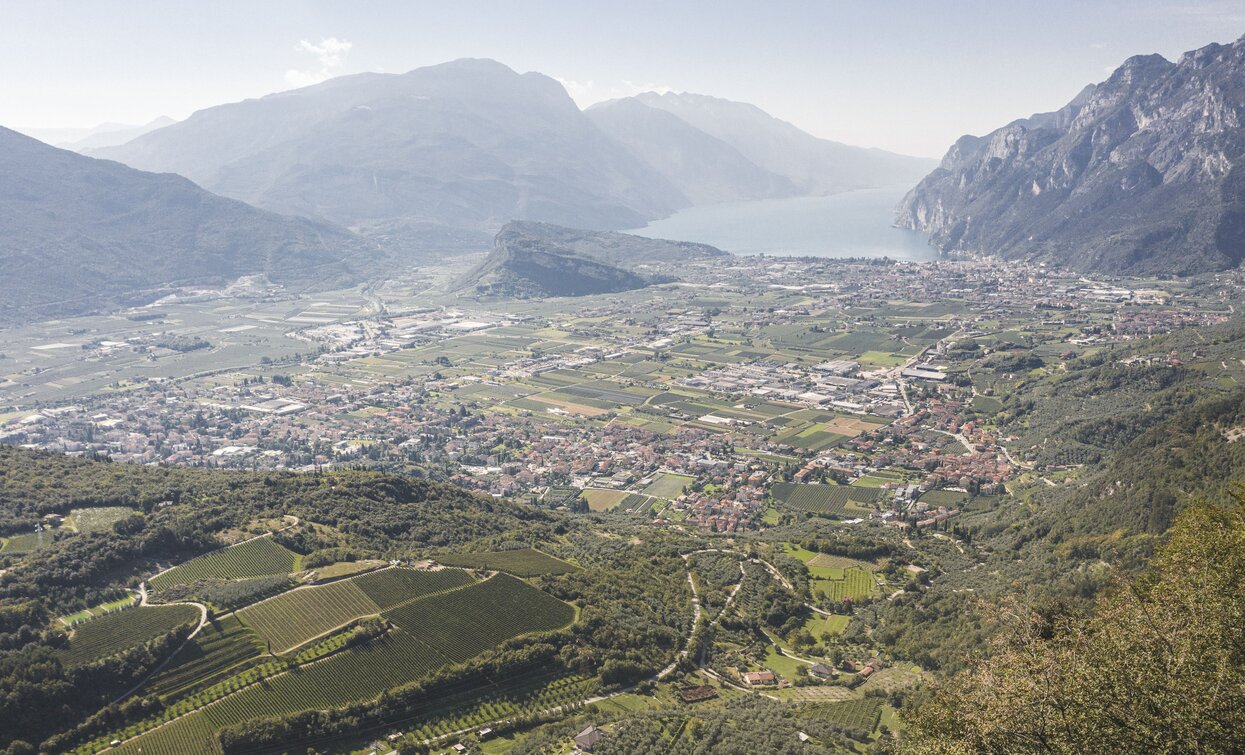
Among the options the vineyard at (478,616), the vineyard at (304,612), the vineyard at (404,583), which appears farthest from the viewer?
the vineyard at (404,583)

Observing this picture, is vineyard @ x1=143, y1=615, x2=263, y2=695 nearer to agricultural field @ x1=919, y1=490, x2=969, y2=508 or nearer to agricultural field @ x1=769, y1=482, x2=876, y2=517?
agricultural field @ x1=769, y1=482, x2=876, y2=517

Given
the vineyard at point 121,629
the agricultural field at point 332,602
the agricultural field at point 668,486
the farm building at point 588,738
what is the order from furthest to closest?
1. the agricultural field at point 668,486
2. the agricultural field at point 332,602
3. the vineyard at point 121,629
4. the farm building at point 588,738

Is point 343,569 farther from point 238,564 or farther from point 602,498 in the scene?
point 602,498

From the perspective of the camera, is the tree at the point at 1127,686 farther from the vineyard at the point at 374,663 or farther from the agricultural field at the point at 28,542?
the agricultural field at the point at 28,542

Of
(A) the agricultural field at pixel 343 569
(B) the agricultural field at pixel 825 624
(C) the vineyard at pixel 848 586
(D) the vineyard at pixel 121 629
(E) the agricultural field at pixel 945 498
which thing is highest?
(D) the vineyard at pixel 121 629

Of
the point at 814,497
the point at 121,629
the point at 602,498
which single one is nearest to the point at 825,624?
the point at 814,497

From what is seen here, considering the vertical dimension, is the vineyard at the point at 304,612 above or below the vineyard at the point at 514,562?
above

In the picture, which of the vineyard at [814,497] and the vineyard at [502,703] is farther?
the vineyard at [814,497]

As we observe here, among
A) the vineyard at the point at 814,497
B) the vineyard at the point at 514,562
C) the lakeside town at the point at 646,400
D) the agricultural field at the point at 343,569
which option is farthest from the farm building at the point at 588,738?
the vineyard at the point at 814,497
